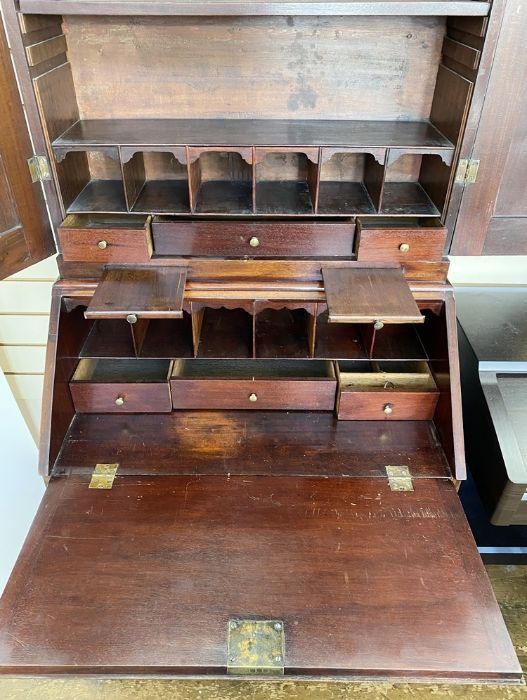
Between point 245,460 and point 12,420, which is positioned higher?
point 245,460

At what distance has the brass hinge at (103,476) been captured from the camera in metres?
1.41

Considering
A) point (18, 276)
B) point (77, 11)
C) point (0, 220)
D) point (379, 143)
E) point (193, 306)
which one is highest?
point (77, 11)

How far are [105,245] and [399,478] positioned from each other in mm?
1017

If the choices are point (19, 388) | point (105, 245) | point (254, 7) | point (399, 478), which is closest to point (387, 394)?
point (399, 478)

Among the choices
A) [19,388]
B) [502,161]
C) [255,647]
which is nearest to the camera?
[255,647]

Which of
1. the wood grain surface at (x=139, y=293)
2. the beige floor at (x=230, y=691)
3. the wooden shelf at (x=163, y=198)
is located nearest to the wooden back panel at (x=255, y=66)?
the wooden shelf at (x=163, y=198)

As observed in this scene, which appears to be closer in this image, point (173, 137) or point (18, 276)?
point (173, 137)

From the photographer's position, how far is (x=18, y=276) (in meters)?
2.03

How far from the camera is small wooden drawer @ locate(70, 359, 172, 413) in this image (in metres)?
1.57

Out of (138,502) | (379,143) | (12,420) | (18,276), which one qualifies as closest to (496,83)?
(379,143)

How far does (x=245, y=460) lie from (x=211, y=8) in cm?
111

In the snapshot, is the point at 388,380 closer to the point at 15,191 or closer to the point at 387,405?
the point at 387,405

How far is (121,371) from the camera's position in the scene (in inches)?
65.6

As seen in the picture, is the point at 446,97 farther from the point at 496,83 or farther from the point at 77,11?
the point at 77,11
